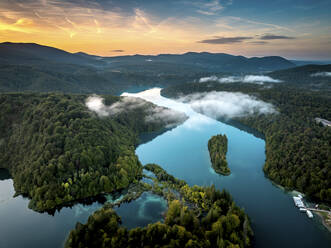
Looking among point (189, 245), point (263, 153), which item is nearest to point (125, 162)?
point (189, 245)

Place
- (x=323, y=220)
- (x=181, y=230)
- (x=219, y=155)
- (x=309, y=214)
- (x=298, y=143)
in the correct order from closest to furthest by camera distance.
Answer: (x=181, y=230) < (x=323, y=220) < (x=309, y=214) < (x=298, y=143) < (x=219, y=155)

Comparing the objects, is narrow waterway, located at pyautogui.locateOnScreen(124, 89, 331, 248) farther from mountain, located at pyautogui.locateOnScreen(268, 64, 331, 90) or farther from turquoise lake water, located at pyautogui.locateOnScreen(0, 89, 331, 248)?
mountain, located at pyautogui.locateOnScreen(268, 64, 331, 90)

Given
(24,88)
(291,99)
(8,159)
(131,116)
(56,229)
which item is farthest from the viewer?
(24,88)

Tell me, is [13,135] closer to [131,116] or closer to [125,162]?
[125,162]

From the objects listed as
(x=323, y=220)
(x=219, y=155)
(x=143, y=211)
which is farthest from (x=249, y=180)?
(x=143, y=211)

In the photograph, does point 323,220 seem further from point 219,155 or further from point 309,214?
point 219,155

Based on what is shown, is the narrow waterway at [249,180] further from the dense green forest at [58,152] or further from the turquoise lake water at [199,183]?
the dense green forest at [58,152]

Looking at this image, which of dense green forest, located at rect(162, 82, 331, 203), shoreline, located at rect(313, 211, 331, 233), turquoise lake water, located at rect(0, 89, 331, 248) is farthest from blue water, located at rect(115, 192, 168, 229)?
dense green forest, located at rect(162, 82, 331, 203)
